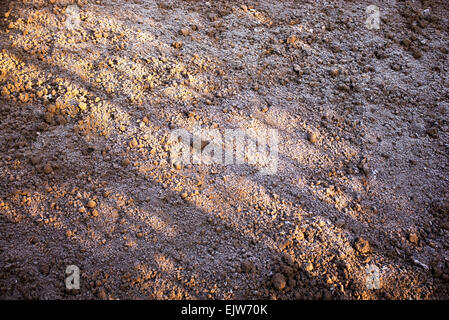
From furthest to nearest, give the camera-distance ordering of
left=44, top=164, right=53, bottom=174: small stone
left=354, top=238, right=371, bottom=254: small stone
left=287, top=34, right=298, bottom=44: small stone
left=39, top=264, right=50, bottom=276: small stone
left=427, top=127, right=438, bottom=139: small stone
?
left=287, top=34, right=298, bottom=44: small stone → left=427, top=127, right=438, bottom=139: small stone → left=44, top=164, right=53, bottom=174: small stone → left=354, top=238, right=371, bottom=254: small stone → left=39, top=264, right=50, bottom=276: small stone

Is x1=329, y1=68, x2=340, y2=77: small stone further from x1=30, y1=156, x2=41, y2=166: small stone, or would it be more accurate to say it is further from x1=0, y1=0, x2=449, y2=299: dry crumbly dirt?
x1=30, y1=156, x2=41, y2=166: small stone

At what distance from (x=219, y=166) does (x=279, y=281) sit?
0.98 m

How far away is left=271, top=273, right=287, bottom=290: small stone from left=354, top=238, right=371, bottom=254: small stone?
0.60 metres

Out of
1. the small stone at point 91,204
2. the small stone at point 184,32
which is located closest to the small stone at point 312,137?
the small stone at point 184,32

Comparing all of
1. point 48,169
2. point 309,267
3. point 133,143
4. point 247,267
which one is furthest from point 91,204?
point 309,267

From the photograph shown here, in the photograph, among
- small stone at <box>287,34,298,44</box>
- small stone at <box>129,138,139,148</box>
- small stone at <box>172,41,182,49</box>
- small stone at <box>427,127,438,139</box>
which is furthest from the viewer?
small stone at <box>287,34,298,44</box>

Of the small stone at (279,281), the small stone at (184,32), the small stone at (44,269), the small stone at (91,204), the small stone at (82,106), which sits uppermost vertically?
the small stone at (184,32)

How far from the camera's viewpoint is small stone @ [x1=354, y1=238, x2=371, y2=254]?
2.21 meters

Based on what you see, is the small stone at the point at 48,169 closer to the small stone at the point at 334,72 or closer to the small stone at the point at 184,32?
the small stone at the point at 184,32

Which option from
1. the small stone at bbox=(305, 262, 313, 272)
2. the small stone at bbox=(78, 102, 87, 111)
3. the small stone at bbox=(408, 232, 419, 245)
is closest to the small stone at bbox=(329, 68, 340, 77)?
the small stone at bbox=(408, 232, 419, 245)

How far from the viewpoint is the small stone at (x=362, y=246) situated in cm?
221

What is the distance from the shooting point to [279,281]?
204cm

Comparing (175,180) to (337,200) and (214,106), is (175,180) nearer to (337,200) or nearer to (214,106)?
(214,106)

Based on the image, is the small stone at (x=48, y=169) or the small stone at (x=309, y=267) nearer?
the small stone at (x=309, y=267)
